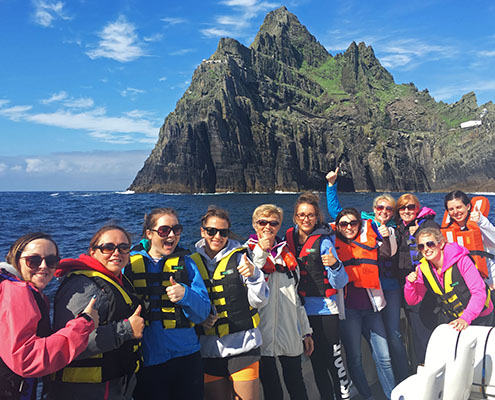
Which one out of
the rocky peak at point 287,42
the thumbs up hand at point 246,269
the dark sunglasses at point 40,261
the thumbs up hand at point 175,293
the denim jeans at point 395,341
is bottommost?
the denim jeans at point 395,341

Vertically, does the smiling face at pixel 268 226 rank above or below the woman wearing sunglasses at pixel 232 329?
above

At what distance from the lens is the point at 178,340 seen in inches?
97.9

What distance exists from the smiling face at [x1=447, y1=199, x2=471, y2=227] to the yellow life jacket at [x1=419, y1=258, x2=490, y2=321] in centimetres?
107

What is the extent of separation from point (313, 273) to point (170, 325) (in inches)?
59.2

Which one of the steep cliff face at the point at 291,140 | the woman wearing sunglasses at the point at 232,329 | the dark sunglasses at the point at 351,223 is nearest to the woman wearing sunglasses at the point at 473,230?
the dark sunglasses at the point at 351,223

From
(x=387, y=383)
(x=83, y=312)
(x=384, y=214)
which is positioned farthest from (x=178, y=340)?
(x=384, y=214)

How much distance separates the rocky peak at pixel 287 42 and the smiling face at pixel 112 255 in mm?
148613

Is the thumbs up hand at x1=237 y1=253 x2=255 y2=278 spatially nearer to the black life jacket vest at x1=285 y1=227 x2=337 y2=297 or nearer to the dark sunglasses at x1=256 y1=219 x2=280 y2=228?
the dark sunglasses at x1=256 y1=219 x2=280 y2=228

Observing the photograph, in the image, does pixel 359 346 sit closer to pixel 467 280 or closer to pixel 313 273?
pixel 313 273

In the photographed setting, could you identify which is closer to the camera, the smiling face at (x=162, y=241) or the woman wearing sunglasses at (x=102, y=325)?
the woman wearing sunglasses at (x=102, y=325)

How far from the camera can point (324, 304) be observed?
3.28m

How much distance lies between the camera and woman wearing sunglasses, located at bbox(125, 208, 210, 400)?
2.45 meters

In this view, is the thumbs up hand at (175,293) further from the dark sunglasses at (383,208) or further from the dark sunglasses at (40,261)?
the dark sunglasses at (383,208)

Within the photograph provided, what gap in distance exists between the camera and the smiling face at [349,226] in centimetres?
370
